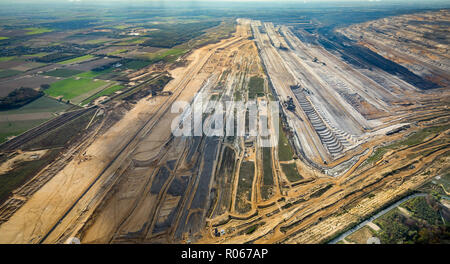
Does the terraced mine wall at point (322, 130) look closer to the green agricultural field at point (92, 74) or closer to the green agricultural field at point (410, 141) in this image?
the green agricultural field at point (410, 141)

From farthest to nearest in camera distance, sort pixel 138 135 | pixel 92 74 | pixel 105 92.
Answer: pixel 92 74 < pixel 105 92 < pixel 138 135

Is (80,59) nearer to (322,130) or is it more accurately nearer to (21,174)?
(21,174)

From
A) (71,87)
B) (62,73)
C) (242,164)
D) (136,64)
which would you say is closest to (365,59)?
(242,164)

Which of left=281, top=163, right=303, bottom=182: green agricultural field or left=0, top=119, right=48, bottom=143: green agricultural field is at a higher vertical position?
left=0, top=119, right=48, bottom=143: green agricultural field

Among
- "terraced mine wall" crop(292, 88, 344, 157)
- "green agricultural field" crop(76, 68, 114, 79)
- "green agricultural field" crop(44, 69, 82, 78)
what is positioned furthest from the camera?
"green agricultural field" crop(44, 69, 82, 78)

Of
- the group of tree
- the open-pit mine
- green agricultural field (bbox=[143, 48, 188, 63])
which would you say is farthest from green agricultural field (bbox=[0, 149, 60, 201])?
green agricultural field (bbox=[143, 48, 188, 63])

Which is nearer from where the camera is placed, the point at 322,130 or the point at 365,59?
the point at 322,130

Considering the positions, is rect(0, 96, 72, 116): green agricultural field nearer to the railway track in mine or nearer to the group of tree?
the group of tree
